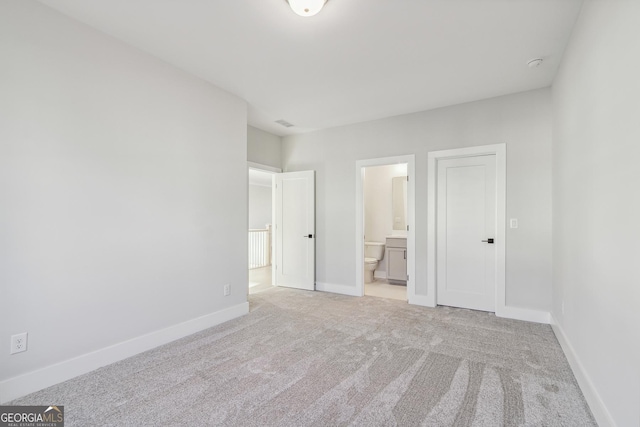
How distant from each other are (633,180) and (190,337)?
140 inches

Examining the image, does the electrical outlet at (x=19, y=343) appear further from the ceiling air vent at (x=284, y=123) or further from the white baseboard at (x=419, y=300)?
the white baseboard at (x=419, y=300)

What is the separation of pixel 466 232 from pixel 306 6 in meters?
3.27

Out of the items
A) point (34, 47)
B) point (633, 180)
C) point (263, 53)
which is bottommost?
point (633, 180)

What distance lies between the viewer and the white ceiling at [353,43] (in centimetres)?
220

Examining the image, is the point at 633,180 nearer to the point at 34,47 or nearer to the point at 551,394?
the point at 551,394

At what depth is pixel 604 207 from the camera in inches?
68.0

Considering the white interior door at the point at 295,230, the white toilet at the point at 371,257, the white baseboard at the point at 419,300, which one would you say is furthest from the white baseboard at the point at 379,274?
the white baseboard at the point at 419,300

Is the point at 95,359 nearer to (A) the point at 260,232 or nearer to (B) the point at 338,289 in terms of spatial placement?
(B) the point at 338,289

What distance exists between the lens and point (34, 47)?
6.99ft

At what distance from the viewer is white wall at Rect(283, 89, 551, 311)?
11.5 feet

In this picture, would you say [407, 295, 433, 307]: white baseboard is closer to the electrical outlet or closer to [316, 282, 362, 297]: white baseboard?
[316, 282, 362, 297]: white baseboard

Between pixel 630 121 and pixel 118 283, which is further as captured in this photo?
pixel 118 283

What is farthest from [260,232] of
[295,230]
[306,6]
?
[306,6]

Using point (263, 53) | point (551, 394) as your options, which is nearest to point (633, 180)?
point (551, 394)
